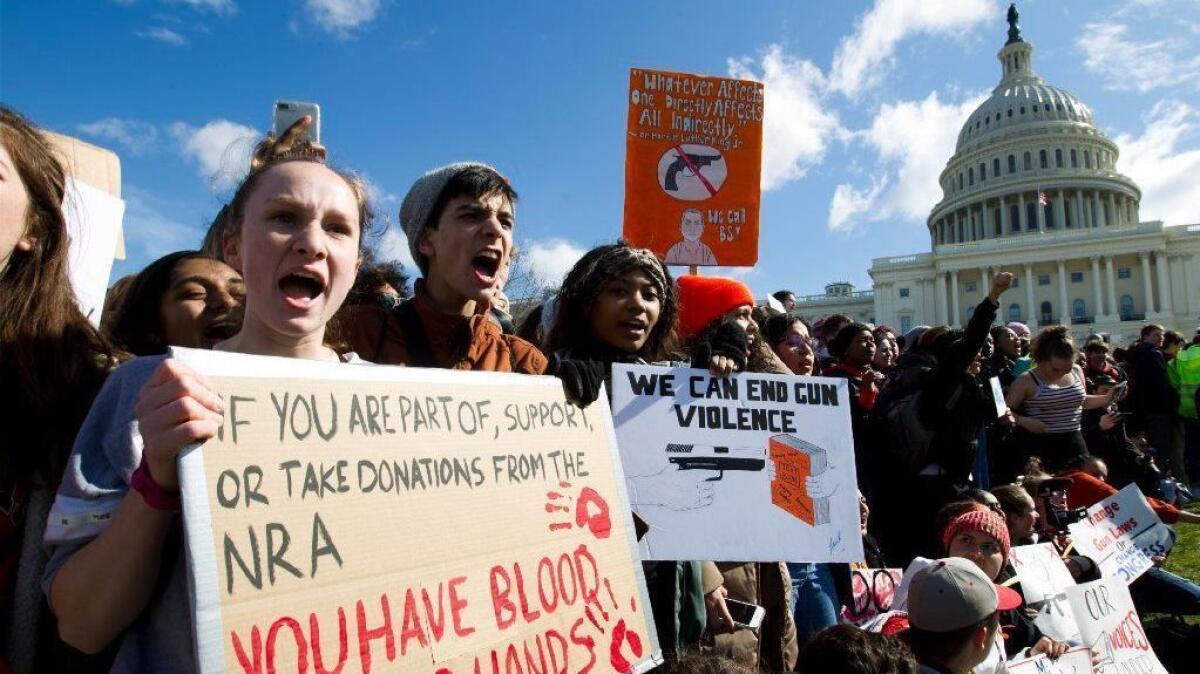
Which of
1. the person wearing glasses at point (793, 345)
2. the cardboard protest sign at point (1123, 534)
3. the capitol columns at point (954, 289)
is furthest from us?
the capitol columns at point (954, 289)

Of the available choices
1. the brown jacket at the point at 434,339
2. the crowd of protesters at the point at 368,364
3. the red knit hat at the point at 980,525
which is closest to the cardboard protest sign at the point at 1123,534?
the crowd of protesters at the point at 368,364

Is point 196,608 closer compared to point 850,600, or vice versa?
point 196,608

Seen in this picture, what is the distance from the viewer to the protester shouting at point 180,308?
195cm

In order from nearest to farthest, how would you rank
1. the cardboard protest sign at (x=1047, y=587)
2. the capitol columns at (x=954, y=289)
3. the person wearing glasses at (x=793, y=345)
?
the cardboard protest sign at (x=1047, y=587)
the person wearing glasses at (x=793, y=345)
the capitol columns at (x=954, y=289)

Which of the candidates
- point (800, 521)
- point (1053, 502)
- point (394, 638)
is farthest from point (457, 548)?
point (1053, 502)

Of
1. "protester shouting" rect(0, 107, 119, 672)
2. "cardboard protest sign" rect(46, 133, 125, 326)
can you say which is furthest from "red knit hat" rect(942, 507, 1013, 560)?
"cardboard protest sign" rect(46, 133, 125, 326)

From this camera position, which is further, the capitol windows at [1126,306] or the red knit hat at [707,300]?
the capitol windows at [1126,306]

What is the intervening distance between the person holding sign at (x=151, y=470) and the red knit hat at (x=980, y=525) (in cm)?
301

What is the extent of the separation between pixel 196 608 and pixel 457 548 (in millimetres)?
435

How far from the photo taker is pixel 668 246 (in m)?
4.79

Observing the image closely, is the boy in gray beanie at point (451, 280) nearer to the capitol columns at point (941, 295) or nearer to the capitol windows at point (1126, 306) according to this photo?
the capitol columns at point (941, 295)

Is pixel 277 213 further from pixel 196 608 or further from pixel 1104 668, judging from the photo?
pixel 1104 668

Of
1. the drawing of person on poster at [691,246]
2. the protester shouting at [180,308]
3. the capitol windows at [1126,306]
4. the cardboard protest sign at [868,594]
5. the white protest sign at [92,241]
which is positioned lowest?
the cardboard protest sign at [868,594]

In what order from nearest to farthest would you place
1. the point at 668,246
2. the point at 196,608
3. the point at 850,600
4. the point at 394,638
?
the point at 196,608 → the point at 394,638 → the point at 850,600 → the point at 668,246
